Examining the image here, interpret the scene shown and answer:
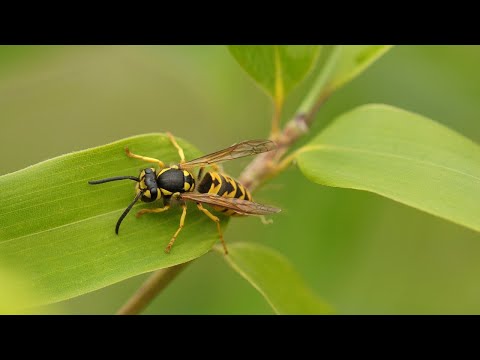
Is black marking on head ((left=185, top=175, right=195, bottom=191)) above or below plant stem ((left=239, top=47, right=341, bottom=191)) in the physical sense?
below

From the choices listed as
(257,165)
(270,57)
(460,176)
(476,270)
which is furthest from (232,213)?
(476,270)

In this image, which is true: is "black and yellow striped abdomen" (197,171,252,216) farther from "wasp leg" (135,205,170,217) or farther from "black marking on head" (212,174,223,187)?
"wasp leg" (135,205,170,217)

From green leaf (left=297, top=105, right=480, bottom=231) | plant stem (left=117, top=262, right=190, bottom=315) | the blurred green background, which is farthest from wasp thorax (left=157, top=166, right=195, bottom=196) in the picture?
the blurred green background

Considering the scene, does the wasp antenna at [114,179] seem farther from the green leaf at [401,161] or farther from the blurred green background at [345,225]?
the blurred green background at [345,225]

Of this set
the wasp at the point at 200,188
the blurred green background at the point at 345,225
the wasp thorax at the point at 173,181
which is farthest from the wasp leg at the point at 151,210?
the blurred green background at the point at 345,225

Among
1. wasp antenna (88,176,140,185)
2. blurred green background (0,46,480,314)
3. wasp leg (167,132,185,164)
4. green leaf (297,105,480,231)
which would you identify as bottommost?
blurred green background (0,46,480,314)

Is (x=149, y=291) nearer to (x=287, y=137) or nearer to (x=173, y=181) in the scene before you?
(x=173, y=181)

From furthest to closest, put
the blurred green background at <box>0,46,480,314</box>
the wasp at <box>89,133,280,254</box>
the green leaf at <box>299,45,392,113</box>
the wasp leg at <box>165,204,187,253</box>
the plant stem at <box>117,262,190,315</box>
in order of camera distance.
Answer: the blurred green background at <box>0,46,480,314</box> → the green leaf at <box>299,45,392,113</box> → the wasp at <box>89,133,280,254</box> → the plant stem at <box>117,262,190,315</box> → the wasp leg at <box>165,204,187,253</box>

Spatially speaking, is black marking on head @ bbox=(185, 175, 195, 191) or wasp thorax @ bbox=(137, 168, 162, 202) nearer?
wasp thorax @ bbox=(137, 168, 162, 202)
